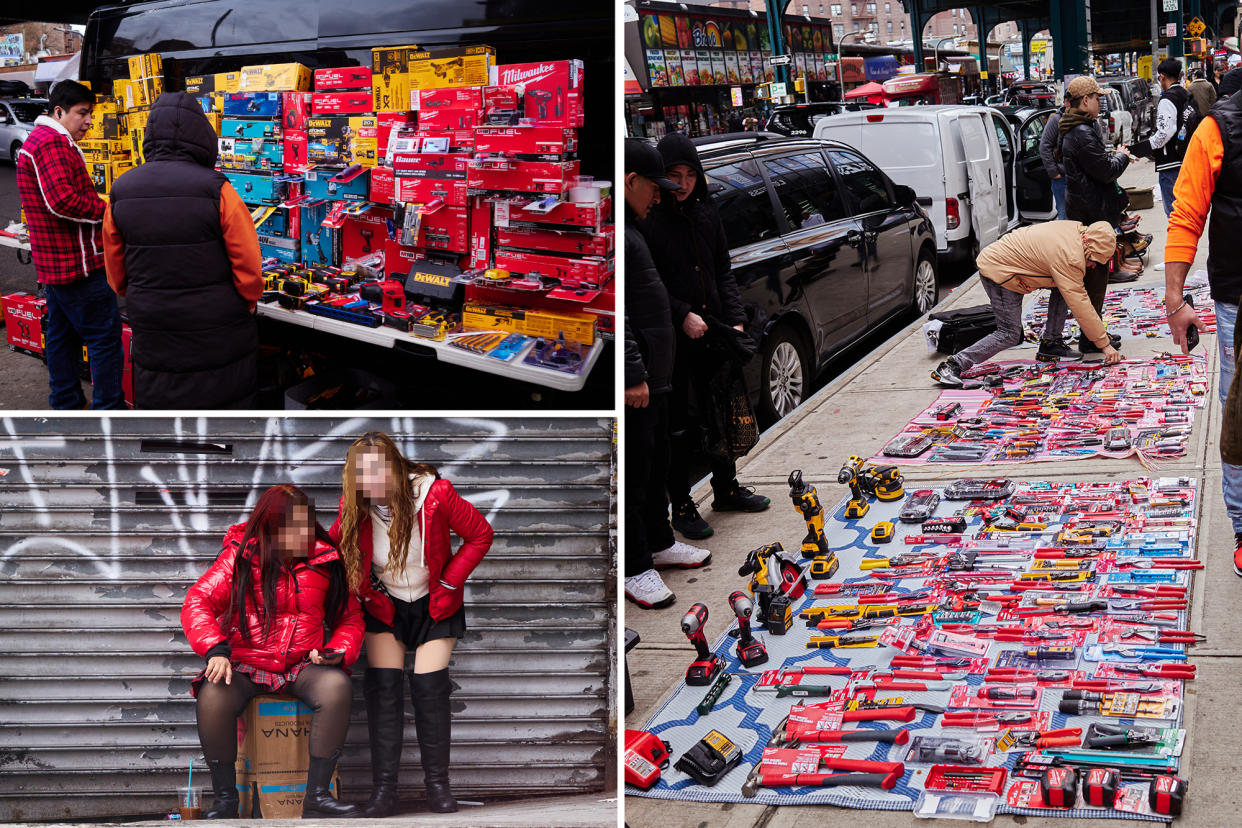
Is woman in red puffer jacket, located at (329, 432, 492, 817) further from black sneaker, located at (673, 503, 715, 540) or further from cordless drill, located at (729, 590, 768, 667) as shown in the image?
black sneaker, located at (673, 503, 715, 540)

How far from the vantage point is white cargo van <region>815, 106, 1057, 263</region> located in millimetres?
11117

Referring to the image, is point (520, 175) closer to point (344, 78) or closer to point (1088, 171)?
point (344, 78)

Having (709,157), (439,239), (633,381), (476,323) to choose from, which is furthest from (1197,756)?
(709,157)

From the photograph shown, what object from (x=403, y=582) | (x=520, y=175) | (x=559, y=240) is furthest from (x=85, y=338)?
(x=403, y=582)

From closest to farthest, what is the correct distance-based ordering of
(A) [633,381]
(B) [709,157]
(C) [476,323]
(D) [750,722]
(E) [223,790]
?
(D) [750,722] < (E) [223,790] < (A) [633,381] < (C) [476,323] < (B) [709,157]

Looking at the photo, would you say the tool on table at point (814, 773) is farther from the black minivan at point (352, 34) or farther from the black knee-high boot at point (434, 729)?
the black minivan at point (352, 34)

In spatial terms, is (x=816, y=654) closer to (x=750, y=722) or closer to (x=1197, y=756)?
(x=750, y=722)

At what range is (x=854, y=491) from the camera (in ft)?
17.8

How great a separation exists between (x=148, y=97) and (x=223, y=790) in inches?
209

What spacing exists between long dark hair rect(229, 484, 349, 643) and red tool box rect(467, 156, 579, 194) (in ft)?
6.57

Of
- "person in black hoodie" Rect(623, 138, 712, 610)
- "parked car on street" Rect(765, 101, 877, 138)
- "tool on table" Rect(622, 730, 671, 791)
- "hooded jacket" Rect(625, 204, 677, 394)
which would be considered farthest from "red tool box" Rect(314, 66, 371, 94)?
"parked car on street" Rect(765, 101, 877, 138)

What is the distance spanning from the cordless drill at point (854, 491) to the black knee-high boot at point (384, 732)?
2.45 m

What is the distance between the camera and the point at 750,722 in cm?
357

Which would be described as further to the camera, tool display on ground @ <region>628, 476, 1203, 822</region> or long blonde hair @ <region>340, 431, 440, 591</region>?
long blonde hair @ <region>340, 431, 440, 591</region>
